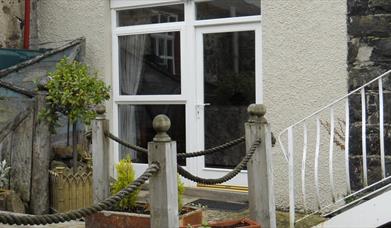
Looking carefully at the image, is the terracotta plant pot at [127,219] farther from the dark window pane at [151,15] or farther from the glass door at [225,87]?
the dark window pane at [151,15]

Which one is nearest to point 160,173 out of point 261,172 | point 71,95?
point 261,172

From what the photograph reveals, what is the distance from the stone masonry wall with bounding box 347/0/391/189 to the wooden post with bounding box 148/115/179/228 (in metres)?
3.01

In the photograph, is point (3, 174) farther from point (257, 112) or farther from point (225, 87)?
point (257, 112)

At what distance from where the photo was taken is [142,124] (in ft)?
26.4

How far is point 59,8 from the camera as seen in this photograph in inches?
335

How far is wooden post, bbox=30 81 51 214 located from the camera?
6.48 m

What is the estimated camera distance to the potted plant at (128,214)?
4496 mm

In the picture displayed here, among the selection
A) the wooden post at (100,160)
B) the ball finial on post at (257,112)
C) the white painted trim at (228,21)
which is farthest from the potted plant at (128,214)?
the white painted trim at (228,21)

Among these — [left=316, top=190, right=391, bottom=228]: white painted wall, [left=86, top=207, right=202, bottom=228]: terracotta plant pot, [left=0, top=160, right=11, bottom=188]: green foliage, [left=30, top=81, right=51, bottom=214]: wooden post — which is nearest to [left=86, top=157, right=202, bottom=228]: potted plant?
[left=86, top=207, right=202, bottom=228]: terracotta plant pot

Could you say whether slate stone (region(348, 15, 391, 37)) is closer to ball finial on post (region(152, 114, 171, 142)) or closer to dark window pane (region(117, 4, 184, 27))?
dark window pane (region(117, 4, 184, 27))

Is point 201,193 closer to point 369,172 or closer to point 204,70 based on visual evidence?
point 204,70

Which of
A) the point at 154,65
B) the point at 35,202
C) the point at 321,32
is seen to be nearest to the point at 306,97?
the point at 321,32

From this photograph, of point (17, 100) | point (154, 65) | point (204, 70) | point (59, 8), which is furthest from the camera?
point (59, 8)

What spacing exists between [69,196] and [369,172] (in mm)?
3385
